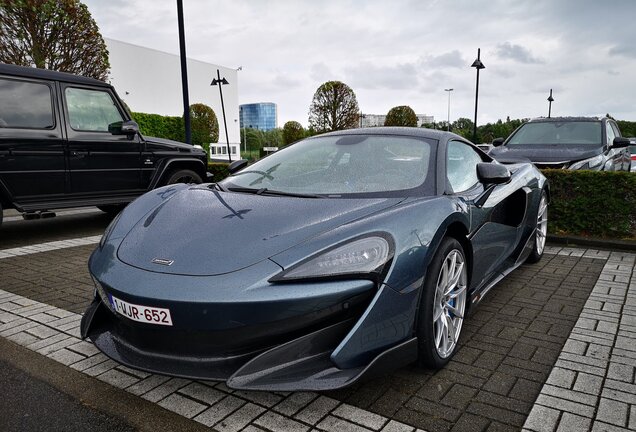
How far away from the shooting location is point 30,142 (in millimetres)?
5738

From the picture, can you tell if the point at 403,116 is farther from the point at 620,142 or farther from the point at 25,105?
the point at 25,105

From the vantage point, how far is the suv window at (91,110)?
6297 millimetres

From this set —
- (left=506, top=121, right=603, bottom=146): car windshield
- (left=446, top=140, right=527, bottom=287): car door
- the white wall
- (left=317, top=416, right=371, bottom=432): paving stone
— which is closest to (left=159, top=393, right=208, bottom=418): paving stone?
(left=317, top=416, right=371, bottom=432): paving stone

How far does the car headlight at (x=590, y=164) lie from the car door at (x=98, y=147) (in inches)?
247

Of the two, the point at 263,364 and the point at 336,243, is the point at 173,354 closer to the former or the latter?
the point at 263,364

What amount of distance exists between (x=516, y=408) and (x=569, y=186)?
16.6ft

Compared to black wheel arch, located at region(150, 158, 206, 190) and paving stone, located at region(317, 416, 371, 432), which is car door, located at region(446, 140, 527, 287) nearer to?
paving stone, located at region(317, 416, 371, 432)

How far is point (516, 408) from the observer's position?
7.62 ft

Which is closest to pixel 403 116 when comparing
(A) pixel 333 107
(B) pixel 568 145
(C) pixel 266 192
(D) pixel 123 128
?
(A) pixel 333 107

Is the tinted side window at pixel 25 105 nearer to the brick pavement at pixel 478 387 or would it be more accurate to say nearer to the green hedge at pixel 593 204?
the brick pavement at pixel 478 387

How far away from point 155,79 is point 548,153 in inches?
1561

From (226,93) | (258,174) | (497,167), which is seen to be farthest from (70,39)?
(226,93)

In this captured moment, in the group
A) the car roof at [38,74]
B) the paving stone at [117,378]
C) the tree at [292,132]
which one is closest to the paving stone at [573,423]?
the paving stone at [117,378]

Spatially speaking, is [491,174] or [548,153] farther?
[548,153]
